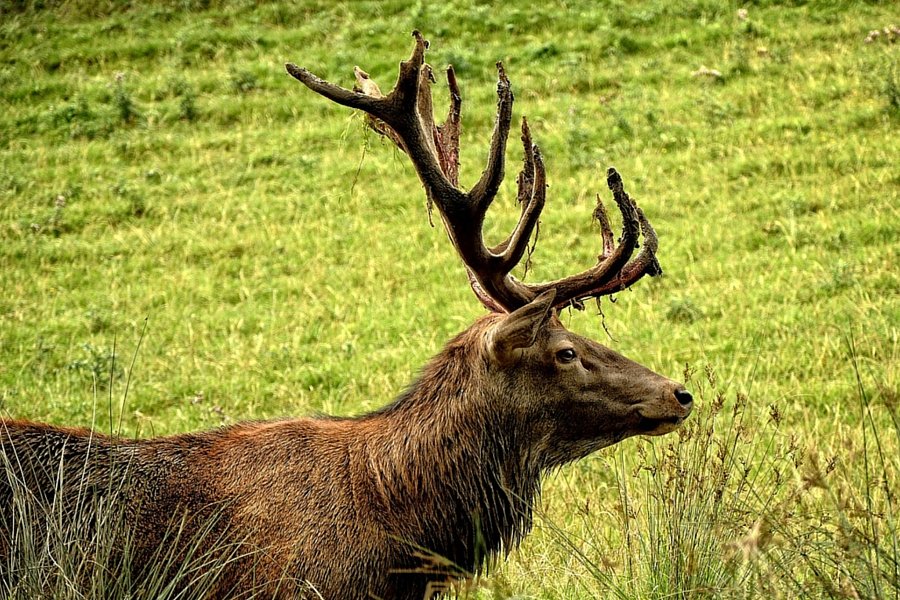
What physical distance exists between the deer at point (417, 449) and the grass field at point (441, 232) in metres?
0.42

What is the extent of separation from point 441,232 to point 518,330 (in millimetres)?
7477

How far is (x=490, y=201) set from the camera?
499 centimetres

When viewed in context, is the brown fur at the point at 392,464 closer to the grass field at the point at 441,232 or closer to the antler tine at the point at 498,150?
the grass field at the point at 441,232

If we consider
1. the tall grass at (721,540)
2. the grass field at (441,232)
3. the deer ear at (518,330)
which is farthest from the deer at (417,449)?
the grass field at (441,232)

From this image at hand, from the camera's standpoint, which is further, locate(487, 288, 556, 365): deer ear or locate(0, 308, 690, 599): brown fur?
locate(487, 288, 556, 365): deer ear

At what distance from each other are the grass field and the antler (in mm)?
828

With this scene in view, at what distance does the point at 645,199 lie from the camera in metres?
12.3

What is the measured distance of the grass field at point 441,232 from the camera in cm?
774

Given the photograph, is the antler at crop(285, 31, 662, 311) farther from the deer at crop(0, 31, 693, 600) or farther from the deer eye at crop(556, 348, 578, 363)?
the deer eye at crop(556, 348, 578, 363)

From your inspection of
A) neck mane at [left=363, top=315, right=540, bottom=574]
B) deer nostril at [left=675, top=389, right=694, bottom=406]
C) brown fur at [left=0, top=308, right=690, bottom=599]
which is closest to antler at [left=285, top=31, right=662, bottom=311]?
brown fur at [left=0, top=308, right=690, bottom=599]

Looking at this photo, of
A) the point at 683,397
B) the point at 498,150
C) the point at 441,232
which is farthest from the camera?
the point at 441,232

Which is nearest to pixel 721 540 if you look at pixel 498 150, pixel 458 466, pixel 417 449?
pixel 458 466

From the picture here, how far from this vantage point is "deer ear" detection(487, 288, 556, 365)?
4.73 metres

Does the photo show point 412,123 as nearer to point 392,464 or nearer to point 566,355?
point 566,355
